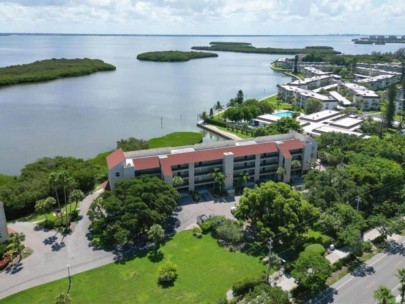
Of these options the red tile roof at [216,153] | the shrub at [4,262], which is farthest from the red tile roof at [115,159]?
the shrub at [4,262]

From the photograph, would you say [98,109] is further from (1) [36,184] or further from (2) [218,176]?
(2) [218,176]

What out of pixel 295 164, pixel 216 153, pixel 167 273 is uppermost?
pixel 216 153

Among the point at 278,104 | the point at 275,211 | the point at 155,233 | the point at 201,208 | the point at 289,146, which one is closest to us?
the point at 155,233

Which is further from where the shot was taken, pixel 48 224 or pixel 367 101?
pixel 367 101

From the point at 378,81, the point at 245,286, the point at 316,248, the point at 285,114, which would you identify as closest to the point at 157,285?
the point at 245,286

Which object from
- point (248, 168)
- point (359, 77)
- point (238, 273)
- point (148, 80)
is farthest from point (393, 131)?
point (148, 80)

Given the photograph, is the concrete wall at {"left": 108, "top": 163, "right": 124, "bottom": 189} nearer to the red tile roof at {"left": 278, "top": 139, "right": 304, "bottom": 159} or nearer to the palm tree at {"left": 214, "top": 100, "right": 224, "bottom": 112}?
the red tile roof at {"left": 278, "top": 139, "right": 304, "bottom": 159}

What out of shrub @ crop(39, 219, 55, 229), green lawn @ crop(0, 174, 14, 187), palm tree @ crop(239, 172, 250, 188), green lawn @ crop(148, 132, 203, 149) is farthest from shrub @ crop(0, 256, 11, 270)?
green lawn @ crop(148, 132, 203, 149)

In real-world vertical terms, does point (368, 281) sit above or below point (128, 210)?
below
